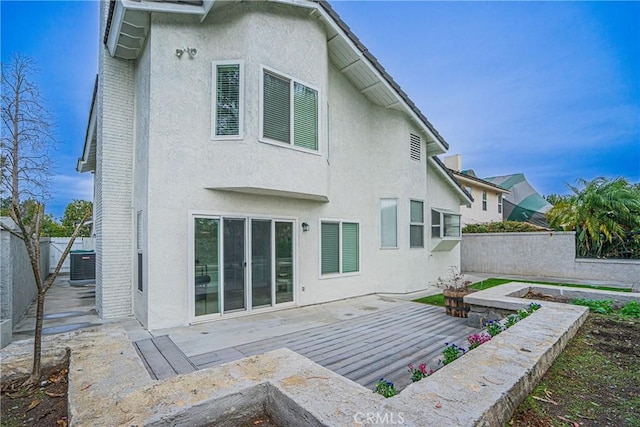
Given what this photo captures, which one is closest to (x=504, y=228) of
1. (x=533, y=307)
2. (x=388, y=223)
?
(x=388, y=223)

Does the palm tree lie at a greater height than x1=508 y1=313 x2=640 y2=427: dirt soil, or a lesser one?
greater

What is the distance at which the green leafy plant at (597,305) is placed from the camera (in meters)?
6.17

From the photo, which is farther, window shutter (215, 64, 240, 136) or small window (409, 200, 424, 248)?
small window (409, 200, 424, 248)

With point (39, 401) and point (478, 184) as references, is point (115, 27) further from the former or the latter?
point (478, 184)

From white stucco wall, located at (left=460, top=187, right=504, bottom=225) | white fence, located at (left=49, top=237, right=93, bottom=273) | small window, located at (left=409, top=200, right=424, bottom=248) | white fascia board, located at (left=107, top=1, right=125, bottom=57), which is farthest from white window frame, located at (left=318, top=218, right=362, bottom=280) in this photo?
white fence, located at (left=49, top=237, right=93, bottom=273)

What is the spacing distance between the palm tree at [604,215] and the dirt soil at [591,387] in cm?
1061

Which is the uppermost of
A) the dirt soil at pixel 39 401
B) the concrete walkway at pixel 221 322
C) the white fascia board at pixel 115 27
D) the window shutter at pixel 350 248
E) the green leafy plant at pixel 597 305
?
the white fascia board at pixel 115 27

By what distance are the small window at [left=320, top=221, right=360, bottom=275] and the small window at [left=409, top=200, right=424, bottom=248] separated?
2024 mm

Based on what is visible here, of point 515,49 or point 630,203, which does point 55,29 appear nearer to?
point 515,49

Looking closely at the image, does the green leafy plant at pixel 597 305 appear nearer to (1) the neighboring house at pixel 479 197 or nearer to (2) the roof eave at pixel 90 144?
(1) the neighboring house at pixel 479 197

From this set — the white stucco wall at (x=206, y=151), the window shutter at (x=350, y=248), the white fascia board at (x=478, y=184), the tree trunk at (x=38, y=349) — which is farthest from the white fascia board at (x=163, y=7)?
the white fascia board at (x=478, y=184)

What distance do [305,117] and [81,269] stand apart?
37.4 ft

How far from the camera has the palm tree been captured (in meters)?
12.8

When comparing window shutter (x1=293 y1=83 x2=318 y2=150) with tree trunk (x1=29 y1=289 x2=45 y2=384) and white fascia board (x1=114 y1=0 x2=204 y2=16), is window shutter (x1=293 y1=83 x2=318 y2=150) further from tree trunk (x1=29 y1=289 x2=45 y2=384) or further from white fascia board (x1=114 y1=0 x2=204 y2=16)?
tree trunk (x1=29 y1=289 x2=45 y2=384)
